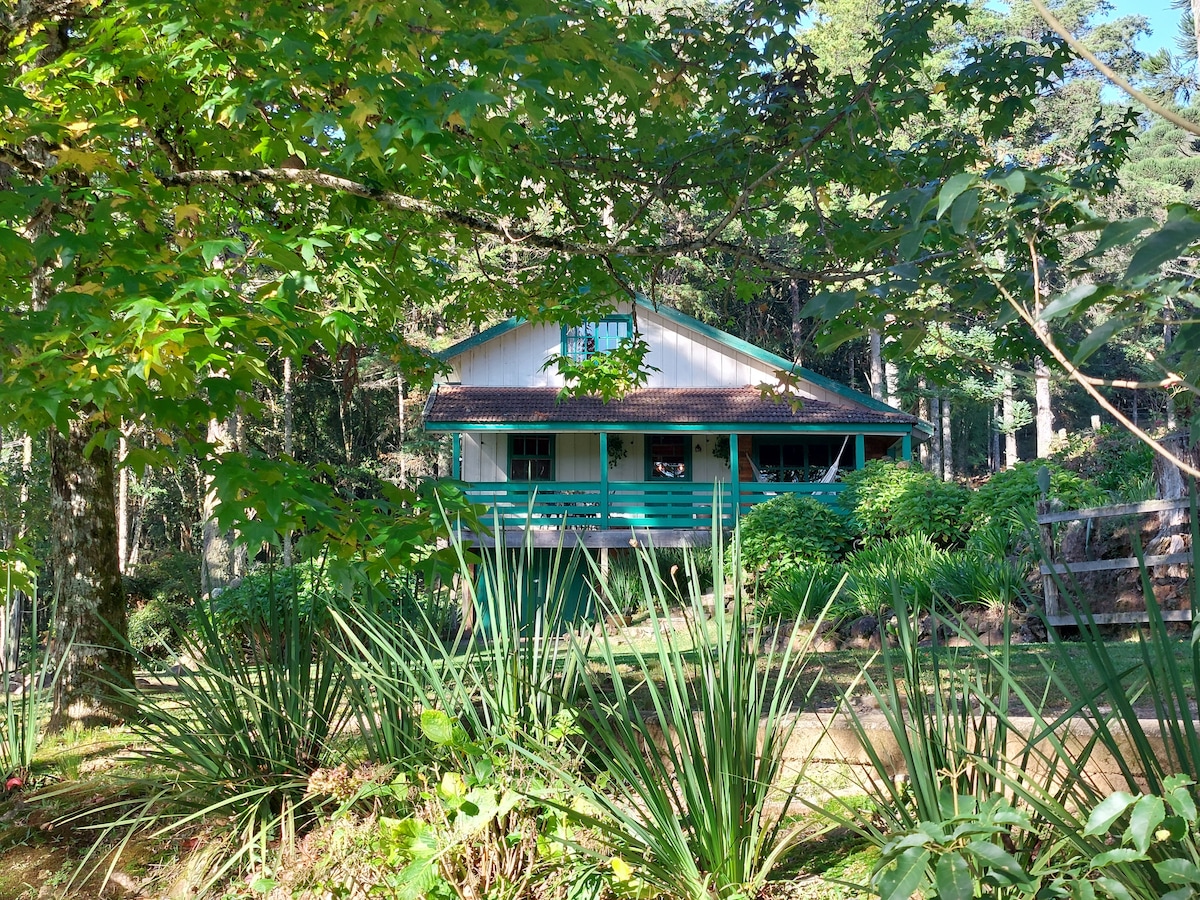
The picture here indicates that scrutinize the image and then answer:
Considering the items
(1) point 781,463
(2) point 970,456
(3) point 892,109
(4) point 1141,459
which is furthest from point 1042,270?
(2) point 970,456

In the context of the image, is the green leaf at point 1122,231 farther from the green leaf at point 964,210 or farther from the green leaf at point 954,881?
the green leaf at point 954,881

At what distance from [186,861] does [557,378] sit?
651 inches

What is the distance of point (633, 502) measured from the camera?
61.3 feet

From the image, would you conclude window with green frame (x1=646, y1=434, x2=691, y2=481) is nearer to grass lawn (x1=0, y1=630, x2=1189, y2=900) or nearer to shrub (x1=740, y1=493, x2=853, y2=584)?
shrub (x1=740, y1=493, x2=853, y2=584)

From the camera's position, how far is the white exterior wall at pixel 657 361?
64.6ft

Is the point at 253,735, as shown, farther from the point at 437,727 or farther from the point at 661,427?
the point at 661,427

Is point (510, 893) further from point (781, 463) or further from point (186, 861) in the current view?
point (781, 463)

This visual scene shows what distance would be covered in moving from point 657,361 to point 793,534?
605 cm

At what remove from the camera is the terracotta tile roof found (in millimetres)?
17938

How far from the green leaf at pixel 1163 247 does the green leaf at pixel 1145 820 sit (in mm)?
861

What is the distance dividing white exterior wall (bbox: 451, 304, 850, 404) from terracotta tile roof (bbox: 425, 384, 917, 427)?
0.32 meters

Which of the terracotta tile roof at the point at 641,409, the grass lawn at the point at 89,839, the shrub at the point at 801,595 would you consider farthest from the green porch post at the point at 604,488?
the grass lawn at the point at 89,839

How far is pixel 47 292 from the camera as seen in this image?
5.03m

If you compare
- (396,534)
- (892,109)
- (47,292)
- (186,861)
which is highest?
(892,109)
